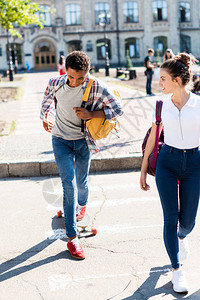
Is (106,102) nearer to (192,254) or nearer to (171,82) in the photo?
(171,82)

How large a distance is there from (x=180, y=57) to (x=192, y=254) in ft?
6.41

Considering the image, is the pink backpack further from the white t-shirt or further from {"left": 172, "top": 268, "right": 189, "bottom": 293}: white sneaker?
{"left": 172, "top": 268, "right": 189, "bottom": 293}: white sneaker

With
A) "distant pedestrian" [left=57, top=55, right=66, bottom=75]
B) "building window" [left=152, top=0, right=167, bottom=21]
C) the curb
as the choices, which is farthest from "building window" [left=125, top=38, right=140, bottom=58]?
the curb

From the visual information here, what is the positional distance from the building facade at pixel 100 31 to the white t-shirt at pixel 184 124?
172ft

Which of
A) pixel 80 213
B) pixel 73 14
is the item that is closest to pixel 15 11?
pixel 80 213

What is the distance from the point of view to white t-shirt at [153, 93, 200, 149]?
3.29m

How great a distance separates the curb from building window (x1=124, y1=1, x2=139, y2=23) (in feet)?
167

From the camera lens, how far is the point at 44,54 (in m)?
55.5

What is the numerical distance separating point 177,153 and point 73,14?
2137 inches

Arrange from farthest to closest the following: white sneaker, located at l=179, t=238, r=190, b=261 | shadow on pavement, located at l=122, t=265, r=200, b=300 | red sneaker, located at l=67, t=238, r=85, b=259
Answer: red sneaker, located at l=67, t=238, r=85, b=259
white sneaker, located at l=179, t=238, r=190, b=261
shadow on pavement, located at l=122, t=265, r=200, b=300

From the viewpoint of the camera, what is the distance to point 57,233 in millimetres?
4848

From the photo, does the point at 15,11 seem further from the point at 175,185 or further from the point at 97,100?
the point at 175,185

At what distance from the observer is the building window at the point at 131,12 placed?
181 feet

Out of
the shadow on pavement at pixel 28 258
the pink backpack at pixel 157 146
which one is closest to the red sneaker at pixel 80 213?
the shadow on pavement at pixel 28 258
